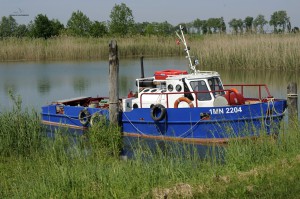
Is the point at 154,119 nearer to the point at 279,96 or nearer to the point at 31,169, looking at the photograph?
the point at 31,169

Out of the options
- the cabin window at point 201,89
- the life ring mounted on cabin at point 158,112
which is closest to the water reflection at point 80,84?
the life ring mounted on cabin at point 158,112

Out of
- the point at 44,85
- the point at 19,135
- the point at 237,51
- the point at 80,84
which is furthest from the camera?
the point at 80,84

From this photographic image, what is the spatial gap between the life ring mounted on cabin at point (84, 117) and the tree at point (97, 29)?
47.1 m

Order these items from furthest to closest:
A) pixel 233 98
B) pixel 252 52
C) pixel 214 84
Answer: pixel 252 52 → pixel 214 84 → pixel 233 98

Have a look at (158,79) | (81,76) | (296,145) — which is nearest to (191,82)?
(158,79)

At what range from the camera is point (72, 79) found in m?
29.8

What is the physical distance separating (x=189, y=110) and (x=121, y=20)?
5112cm

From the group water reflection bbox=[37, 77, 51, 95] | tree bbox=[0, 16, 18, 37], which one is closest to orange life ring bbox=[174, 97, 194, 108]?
water reflection bbox=[37, 77, 51, 95]

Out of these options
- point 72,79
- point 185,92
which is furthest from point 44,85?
point 185,92

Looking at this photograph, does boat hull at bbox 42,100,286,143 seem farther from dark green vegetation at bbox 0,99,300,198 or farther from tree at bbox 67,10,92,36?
tree at bbox 67,10,92,36

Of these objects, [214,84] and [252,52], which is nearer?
[214,84]

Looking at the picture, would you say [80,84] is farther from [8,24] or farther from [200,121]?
[8,24]

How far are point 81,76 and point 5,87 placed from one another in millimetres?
5680

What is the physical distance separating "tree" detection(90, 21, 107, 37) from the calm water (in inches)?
871
